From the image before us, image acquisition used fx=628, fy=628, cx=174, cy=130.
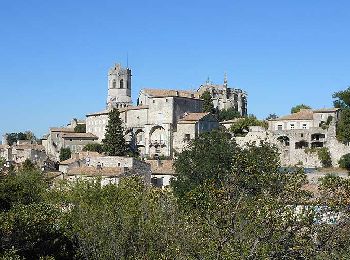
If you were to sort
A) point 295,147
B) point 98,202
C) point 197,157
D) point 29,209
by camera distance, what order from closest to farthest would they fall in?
point 29,209 → point 98,202 → point 197,157 → point 295,147

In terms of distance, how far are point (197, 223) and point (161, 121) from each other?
224ft

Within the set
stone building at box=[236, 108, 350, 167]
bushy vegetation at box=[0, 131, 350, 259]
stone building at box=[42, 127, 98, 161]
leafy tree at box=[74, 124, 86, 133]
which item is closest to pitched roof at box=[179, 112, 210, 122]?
stone building at box=[236, 108, 350, 167]

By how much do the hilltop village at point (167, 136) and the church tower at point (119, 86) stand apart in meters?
15.1

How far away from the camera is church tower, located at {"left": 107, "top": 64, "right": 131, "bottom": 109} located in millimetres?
133875

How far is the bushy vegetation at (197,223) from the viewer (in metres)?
21.4

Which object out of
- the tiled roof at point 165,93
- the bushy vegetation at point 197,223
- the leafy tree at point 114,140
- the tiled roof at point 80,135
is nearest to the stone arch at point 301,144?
the tiled roof at point 165,93

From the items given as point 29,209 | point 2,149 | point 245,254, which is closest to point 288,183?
point 245,254

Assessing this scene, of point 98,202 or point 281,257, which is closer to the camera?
point 281,257

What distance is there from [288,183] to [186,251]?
4.62m

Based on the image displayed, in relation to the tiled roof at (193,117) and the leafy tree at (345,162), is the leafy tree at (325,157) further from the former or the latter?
the tiled roof at (193,117)

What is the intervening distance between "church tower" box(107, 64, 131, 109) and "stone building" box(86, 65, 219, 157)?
3258 centimetres

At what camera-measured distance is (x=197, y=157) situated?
50312 mm

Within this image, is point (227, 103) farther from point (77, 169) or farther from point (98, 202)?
point (98, 202)

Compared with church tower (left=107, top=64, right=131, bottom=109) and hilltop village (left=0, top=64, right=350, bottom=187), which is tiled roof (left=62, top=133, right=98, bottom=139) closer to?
hilltop village (left=0, top=64, right=350, bottom=187)
